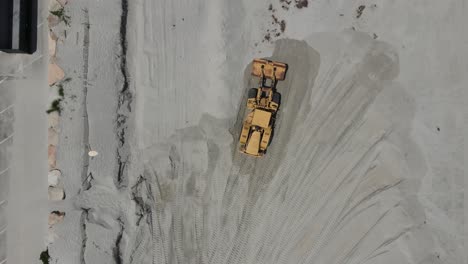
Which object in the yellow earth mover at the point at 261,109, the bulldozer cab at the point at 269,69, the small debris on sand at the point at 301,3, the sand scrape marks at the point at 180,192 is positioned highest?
the small debris on sand at the point at 301,3

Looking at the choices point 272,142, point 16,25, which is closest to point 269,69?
point 272,142

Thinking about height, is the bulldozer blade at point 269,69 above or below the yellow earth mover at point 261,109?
above

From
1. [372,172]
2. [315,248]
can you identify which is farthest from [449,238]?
[315,248]

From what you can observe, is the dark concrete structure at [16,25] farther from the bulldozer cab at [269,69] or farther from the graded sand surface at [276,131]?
the bulldozer cab at [269,69]

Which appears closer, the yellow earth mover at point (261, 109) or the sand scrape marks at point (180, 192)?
the yellow earth mover at point (261, 109)

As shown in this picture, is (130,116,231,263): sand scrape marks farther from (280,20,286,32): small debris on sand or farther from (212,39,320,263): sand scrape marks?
(280,20,286,32): small debris on sand

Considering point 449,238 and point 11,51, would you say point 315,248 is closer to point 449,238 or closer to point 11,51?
point 449,238

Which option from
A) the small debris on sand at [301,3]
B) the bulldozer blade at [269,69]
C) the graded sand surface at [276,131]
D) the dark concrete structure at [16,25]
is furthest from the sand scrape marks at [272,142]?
the dark concrete structure at [16,25]
